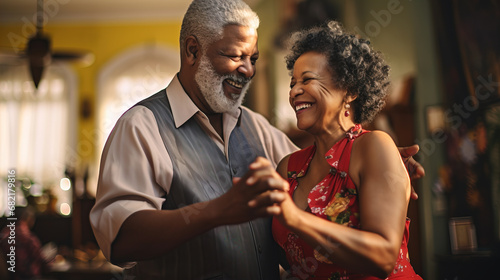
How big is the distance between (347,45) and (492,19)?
244 cm

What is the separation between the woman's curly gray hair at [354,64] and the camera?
1.49 m

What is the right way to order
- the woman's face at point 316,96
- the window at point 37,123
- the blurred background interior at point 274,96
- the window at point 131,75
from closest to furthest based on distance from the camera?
the woman's face at point 316,96 < the blurred background interior at point 274,96 < the window at point 37,123 < the window at point 131,75

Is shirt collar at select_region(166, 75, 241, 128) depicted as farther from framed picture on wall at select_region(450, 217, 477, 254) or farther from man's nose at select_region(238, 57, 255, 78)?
framed picture on wall at select_region(450, 217, 477, 254)

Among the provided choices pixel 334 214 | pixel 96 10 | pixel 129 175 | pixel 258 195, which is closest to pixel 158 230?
pixel 129 175

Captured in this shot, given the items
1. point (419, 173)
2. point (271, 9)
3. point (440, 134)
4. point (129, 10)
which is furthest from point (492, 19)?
point (129, 10)

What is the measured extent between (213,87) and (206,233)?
469 mm

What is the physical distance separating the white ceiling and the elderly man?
6.12 meters

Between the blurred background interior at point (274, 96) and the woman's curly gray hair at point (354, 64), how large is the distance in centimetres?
170

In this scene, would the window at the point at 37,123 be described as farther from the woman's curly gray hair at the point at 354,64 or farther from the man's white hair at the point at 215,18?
the woman's curly gray hair at the point at 354,64

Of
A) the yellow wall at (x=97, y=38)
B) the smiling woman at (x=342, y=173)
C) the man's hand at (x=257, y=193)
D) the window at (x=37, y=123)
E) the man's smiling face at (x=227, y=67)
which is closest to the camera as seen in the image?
the man's hand at (x=257, y=193)

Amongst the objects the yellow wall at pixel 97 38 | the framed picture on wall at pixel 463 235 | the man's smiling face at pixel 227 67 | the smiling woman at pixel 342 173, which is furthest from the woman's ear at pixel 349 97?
the yellow wall at pixel 97 38

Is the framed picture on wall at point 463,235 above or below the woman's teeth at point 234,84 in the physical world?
below

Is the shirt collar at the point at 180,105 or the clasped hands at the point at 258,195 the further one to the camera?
the shirt collar at the point at 180,105

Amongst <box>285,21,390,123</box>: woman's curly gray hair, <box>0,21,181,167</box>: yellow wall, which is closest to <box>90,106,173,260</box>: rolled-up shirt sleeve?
<box>285,21,390,123</box>: woman's curly gray hair
